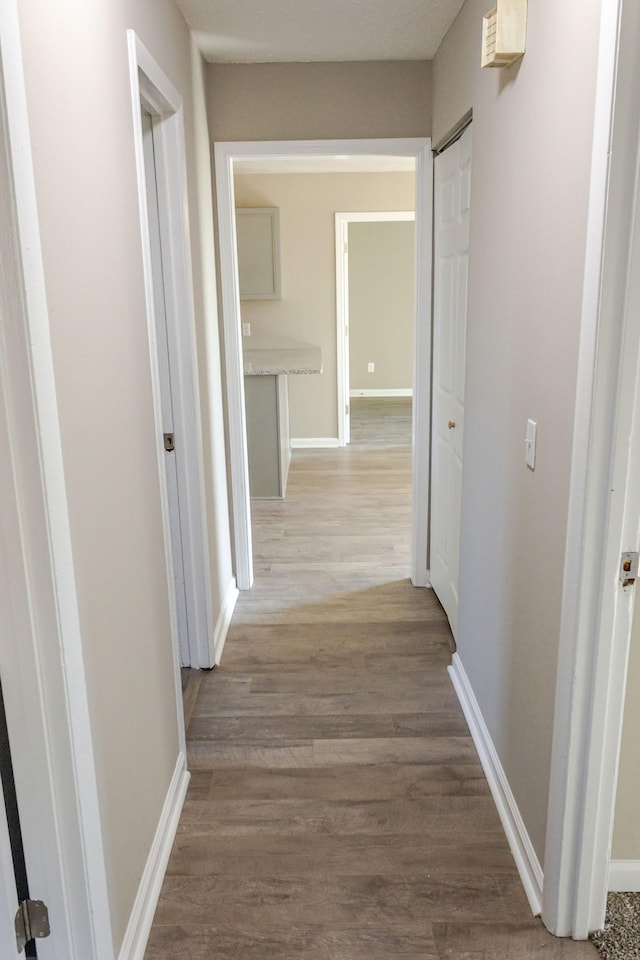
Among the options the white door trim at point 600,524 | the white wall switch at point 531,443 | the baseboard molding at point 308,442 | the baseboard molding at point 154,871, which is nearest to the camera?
the white door trim at point 600,524

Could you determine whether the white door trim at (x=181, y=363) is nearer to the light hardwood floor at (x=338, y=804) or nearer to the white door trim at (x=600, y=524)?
the light hardwood floor at (x=338, y=804)

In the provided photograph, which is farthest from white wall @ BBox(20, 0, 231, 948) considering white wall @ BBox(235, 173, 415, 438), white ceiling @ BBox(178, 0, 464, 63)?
white wall @ BBox(235, 173, 415, 438)

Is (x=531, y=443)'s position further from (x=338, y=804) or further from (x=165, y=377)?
(x=165, y=377)

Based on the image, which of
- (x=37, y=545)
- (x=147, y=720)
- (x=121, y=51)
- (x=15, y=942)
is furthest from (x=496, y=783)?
(x=121, y=51)

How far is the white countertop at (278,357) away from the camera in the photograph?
16.6 feet

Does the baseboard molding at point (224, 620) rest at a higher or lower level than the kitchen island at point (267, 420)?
lower

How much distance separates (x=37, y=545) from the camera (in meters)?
1.23

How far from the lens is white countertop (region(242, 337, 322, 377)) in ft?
16.6

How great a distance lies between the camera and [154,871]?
1.85 m

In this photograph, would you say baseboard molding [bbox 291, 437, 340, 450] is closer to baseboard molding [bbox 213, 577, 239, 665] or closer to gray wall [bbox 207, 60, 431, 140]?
baseboard molding [bbox 213, 577, 239, 665]

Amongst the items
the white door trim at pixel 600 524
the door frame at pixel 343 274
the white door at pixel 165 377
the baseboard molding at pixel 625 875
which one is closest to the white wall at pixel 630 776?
the baseboard molding at pixel 625 875

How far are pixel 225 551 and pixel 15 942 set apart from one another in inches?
85.0

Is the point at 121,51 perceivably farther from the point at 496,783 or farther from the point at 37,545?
the point at 496,783

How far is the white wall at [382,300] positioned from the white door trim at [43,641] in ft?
26.6
